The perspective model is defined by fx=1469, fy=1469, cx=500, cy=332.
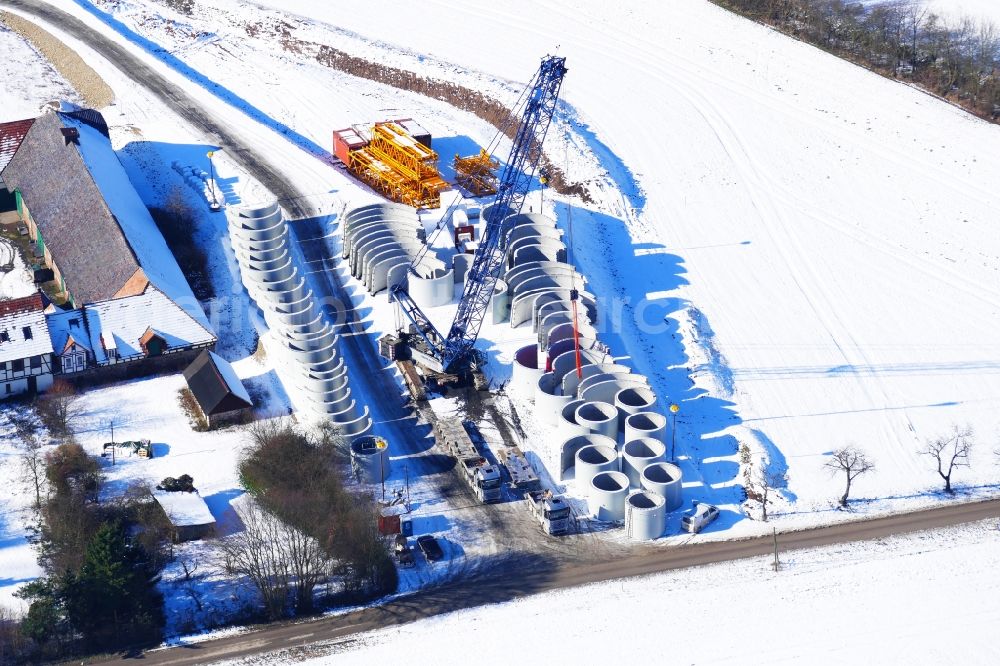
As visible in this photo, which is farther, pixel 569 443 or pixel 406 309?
pixel 406 309

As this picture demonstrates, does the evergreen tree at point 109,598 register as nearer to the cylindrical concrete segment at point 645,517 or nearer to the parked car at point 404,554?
the parked car at point 404,554

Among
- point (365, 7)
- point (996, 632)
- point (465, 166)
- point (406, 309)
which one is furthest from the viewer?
point (365, 7)

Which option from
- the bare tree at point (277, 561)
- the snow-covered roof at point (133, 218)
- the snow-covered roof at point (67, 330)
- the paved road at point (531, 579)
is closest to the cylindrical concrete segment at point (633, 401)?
the paved road at point (531, 579)

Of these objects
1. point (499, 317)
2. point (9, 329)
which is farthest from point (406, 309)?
point (9, 329)

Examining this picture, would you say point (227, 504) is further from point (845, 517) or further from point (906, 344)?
point (906, 344)

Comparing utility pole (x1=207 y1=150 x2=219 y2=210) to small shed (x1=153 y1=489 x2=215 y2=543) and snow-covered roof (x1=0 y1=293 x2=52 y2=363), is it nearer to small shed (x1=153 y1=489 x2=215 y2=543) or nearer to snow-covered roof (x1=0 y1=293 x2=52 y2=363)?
snow-covered roof (x1=0 y1=293 x2=52 y2=363)

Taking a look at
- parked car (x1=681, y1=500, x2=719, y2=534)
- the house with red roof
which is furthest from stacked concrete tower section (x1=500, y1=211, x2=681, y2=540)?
the house with red roof

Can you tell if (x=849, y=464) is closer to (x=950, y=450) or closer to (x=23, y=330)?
(x=950, y=450)
